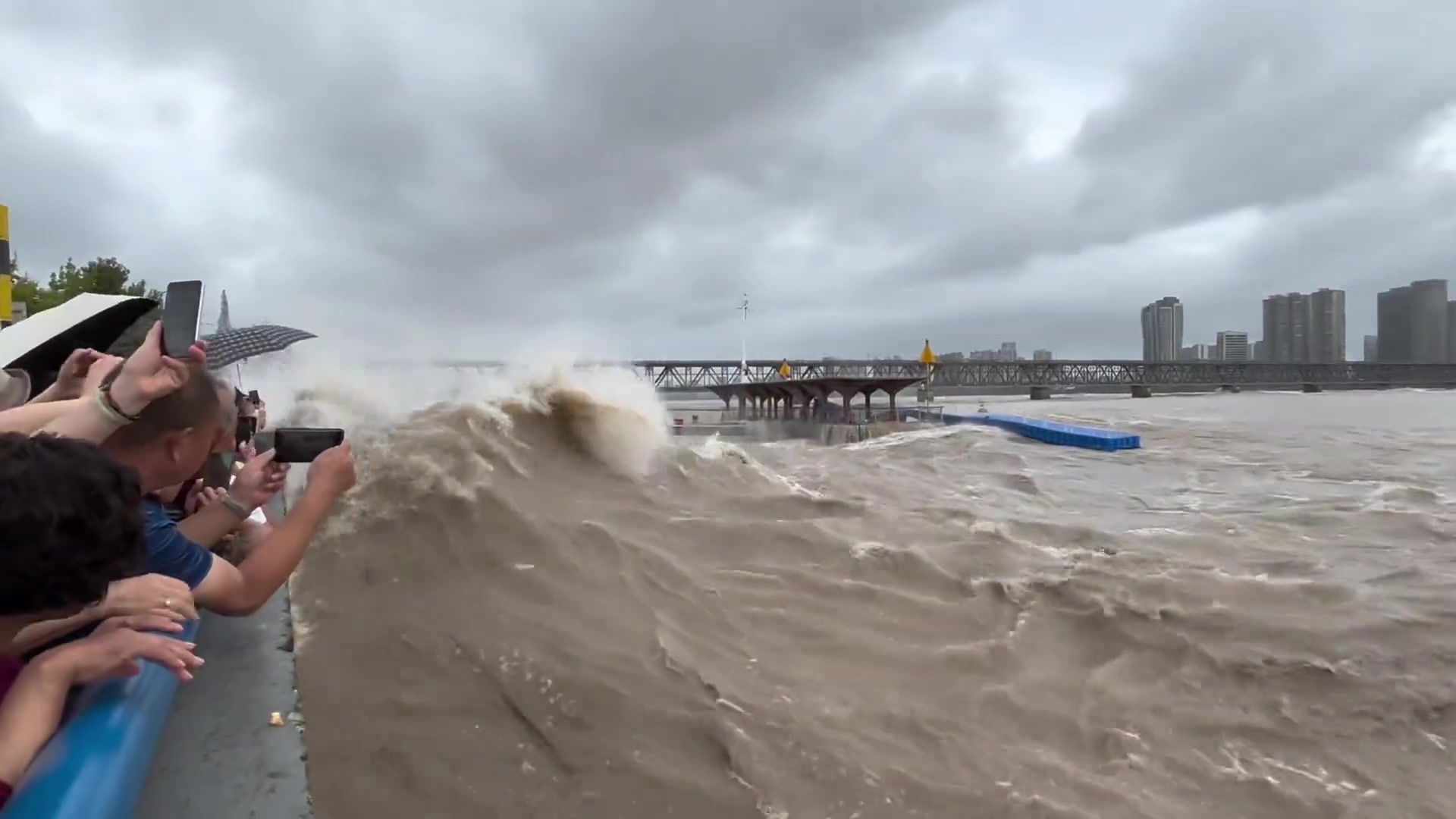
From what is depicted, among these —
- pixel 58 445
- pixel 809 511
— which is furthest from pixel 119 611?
pixel 809 511

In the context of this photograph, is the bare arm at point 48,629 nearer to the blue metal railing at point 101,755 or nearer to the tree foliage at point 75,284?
the blue metal railing at point 101,755

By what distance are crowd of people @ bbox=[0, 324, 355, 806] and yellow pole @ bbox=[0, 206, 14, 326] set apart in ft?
9.40

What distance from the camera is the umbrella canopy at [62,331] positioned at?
9.41ft

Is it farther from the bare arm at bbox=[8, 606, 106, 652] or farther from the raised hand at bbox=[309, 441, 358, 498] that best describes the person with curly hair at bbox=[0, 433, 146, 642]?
the raised hand at bbox=[309, 441, 358, 498]

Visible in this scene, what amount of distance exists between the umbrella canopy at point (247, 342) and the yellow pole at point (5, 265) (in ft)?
7.03

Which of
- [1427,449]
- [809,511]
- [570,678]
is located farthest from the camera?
[1427,449]

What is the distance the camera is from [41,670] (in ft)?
4.21

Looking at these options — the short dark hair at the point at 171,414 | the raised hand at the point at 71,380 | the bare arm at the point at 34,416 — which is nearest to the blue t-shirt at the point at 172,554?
the short dark hair at the point at 171,414

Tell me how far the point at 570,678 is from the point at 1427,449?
62.4ft

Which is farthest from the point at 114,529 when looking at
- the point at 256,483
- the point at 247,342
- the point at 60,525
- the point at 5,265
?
the point at 5,265

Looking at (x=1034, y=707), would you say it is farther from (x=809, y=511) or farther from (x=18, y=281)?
(x=18, y=281)

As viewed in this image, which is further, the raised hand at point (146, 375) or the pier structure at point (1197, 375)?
the pier structure at point (1197, 375)

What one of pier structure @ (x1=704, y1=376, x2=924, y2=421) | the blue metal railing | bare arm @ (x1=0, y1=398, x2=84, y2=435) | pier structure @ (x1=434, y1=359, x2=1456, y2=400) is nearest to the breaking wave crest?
the blue metal railing

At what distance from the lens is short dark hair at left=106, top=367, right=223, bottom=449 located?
73.2 inches
